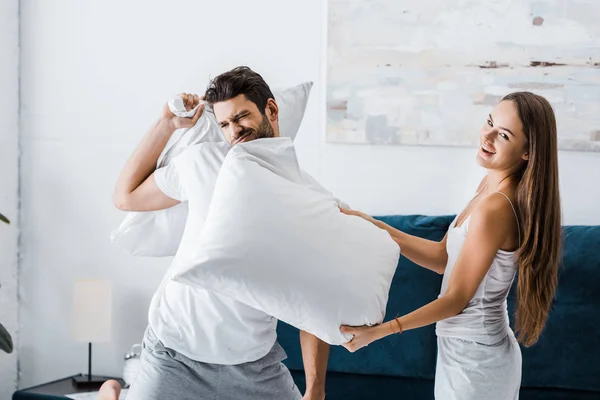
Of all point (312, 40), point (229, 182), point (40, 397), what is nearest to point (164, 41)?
point (312, 40)

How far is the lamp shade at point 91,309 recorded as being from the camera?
3.33 metres

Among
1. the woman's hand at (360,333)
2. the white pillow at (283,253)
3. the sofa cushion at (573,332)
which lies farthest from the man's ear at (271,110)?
the sofa cushion at (573,332)

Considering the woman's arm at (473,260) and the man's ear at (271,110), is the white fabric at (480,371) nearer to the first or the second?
the woman's arm at (473,260)

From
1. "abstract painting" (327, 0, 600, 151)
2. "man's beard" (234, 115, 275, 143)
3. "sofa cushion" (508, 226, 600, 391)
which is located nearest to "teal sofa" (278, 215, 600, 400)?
"sofa cushion" (508, 226, 600, 391)

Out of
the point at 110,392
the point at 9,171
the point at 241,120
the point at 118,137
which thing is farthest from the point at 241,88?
the point at 9,171

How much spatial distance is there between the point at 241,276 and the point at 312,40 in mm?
1835

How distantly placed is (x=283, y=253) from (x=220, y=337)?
310 millimetres

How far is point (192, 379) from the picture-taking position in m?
1.77

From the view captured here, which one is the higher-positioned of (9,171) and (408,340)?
(9,171)

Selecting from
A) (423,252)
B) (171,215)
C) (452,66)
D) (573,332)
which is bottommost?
(573,332)

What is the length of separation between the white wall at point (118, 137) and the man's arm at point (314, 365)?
50.5 inches

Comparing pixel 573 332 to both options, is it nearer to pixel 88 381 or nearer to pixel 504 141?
pixel 504 141

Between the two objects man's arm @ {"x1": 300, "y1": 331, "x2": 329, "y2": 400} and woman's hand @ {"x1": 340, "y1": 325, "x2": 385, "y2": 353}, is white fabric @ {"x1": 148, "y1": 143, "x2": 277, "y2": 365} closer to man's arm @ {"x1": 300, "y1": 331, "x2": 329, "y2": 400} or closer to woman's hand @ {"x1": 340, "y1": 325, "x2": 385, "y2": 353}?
man's arm @ {"x1": 300, "y1": 331, "x2": 329, "y2": 400}

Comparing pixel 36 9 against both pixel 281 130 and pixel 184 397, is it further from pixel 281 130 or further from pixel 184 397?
pixel 184 397
